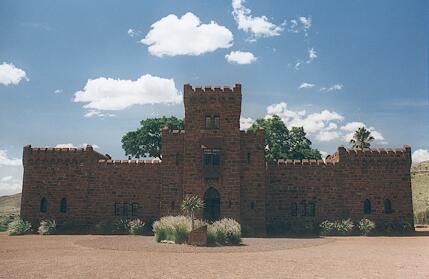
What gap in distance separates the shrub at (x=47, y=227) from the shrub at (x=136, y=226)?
229 inches

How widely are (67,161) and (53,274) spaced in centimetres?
1990

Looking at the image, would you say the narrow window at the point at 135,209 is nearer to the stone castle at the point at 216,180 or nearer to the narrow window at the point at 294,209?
the stone castle at the point at 216,180

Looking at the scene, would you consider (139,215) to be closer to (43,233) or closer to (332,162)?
(43,233)

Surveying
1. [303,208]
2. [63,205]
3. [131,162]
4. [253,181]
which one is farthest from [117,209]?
[303,208]

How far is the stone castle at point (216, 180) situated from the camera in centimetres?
2903

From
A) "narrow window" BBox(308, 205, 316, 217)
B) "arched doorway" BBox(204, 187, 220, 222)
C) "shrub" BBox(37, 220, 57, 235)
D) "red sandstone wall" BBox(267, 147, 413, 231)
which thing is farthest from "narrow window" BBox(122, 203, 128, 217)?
"narrow window" BBox(308, 205, 316, 217)

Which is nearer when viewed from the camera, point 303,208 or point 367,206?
point 367,206

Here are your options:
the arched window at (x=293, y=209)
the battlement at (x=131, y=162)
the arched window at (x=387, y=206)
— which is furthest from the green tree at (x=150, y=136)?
the arched window at (x=387, y=206)

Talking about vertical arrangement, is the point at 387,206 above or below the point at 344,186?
below

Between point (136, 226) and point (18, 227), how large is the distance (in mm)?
8902

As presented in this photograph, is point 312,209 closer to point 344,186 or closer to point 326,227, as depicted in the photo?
point 326,227

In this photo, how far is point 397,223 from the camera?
98.7 ft

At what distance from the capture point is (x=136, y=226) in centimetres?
2872

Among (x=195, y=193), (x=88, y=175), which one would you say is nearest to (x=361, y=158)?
(x=195, y=193)
